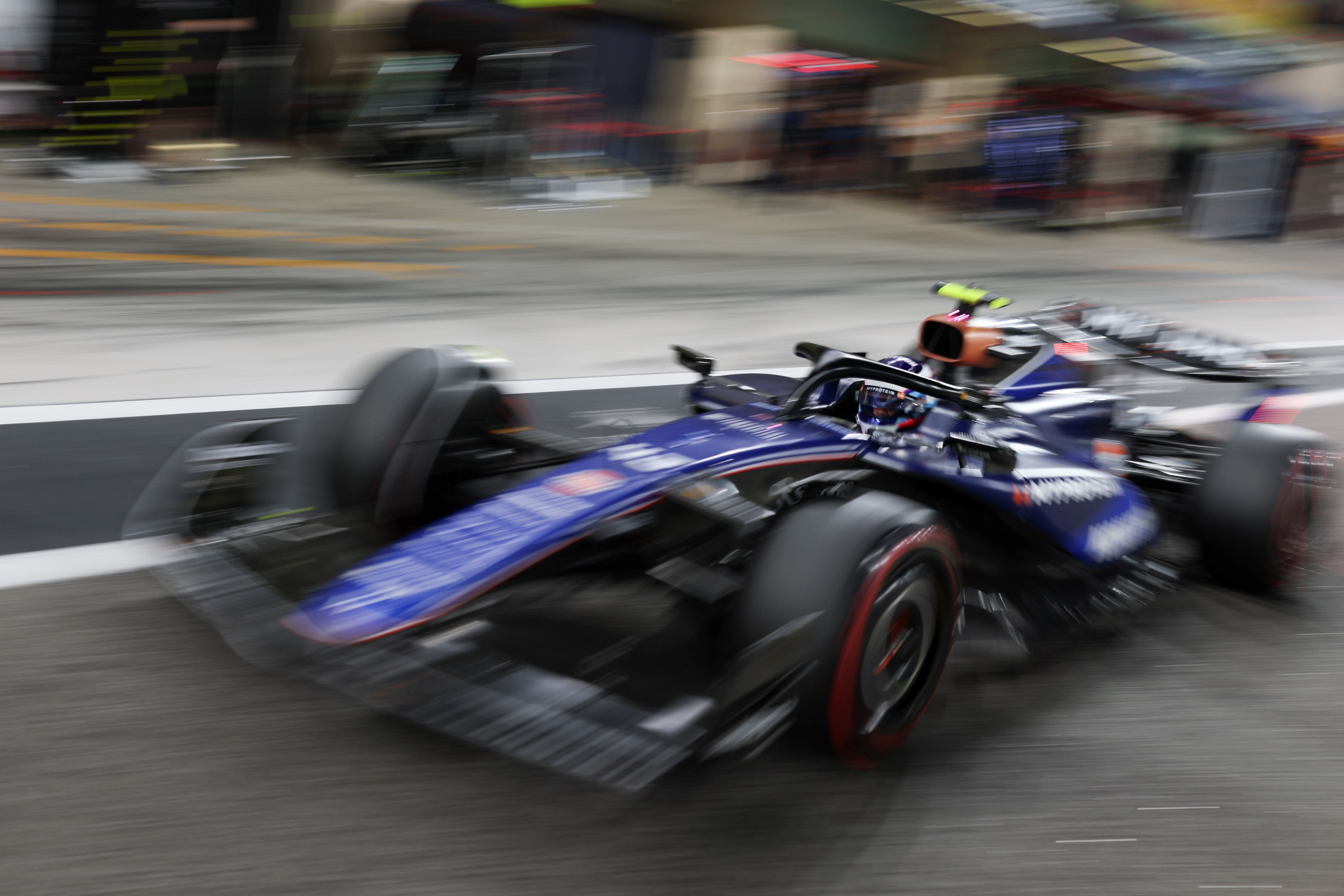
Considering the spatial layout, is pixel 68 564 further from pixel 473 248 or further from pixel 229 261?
pixel 473 248

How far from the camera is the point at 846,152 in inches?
594

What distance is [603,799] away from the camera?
2.41 metres

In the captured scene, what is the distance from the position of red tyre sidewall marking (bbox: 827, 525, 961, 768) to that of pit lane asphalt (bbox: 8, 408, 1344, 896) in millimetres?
75

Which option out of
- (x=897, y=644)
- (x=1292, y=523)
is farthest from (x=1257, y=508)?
(x=897, y=644)

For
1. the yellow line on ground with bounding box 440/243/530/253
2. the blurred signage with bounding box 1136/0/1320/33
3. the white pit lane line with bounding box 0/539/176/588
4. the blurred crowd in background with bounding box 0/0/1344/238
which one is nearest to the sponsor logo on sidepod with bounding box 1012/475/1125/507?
the white pit lane line with bounding box 0/539/176/588

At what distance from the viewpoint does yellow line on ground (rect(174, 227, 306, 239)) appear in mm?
9117

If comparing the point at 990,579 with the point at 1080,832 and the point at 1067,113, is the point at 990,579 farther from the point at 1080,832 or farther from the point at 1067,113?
the point at 1067,113

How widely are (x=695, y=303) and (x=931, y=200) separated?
7.51 meters

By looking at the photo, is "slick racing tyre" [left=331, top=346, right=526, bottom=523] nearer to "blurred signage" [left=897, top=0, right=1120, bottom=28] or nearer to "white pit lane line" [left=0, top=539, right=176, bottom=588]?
"white pit lane line" [left=0, top=539, right=176, bottom=588]

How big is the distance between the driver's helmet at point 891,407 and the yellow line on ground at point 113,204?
808 centimetres

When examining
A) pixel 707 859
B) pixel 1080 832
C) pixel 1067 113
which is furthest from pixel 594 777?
pixel 1067 113

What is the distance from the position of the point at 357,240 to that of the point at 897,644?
7.94 metres

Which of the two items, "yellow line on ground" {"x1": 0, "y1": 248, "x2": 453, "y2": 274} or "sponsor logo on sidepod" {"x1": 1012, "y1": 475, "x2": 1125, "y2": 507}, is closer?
"sponsor logo on sidepod" {"x1": 1012, "y1": 475, "x2": 1125, "y2": 507}

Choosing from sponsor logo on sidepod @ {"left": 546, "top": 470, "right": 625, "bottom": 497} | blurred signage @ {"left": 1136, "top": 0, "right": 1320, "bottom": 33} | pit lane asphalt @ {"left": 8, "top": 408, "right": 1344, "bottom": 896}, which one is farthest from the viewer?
blurred signage @ {"left": 1136, "top": 0, "right": 1320, "bottom": 33}
